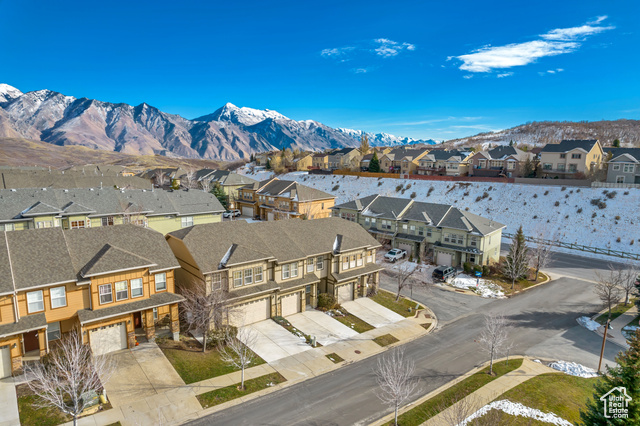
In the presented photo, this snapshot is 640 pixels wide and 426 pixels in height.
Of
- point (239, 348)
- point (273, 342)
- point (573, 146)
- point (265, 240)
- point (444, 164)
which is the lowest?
point (273, 342)

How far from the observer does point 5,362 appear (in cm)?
2000

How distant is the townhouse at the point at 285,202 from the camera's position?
67.4 m

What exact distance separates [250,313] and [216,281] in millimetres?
4121

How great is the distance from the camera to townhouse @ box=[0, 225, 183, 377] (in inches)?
800

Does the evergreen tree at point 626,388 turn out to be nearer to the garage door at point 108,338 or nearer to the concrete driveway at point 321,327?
the concrete driveway at point 321,327

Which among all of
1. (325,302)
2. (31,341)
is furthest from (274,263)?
(31,341)

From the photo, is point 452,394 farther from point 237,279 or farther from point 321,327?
point 237,279

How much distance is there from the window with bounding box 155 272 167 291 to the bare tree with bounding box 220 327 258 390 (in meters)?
5.70

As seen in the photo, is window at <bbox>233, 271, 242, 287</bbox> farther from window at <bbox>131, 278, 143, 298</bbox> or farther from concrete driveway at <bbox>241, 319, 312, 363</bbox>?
window at <bbox>131, 278, 143, 298</bbox>

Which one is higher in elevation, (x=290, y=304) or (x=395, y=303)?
(x=290, y=304)

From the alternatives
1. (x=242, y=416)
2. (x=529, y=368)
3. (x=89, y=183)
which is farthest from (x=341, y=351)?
(x=89, y=183)

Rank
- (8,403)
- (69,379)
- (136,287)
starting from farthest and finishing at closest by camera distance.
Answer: (136,287), (8,403), (69,379)

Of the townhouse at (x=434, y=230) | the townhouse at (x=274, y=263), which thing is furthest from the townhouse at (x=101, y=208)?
the townhouse at (x=434, y=230)

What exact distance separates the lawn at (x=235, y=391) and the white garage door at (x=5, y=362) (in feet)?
36.6
